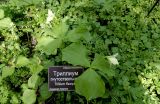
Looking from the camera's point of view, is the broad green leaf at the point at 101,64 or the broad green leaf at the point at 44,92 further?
the broad green leaf at the point at 44,92

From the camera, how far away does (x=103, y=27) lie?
3244 mm

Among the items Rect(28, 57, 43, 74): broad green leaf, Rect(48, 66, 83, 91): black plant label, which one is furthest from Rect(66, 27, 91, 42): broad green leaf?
Rect(28, 57, 43, 74): broad green leaf

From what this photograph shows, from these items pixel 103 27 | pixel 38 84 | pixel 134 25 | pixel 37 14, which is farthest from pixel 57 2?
pixel 38 84

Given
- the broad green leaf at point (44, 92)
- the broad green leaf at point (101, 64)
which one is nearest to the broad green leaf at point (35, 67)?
the broad green leaf at point (44, 92)

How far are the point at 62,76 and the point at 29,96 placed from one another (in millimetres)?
349

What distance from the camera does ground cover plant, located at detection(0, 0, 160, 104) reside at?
211 cm

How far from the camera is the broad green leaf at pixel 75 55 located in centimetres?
199

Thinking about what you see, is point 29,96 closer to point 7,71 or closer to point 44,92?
point 44,92

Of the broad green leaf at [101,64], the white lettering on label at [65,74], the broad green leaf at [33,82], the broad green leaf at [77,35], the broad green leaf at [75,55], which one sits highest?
the broad green leaf at [77,35]

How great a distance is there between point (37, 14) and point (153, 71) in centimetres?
140

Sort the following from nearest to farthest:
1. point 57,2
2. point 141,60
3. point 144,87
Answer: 1. point 144,87
2. point 141,60
3. point 57,2

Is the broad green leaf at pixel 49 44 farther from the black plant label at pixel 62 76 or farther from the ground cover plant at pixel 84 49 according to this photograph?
the black plant label at pixel 62 76

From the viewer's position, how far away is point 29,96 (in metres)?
2.34

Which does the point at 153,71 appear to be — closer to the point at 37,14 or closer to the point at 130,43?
the point at 130,43
